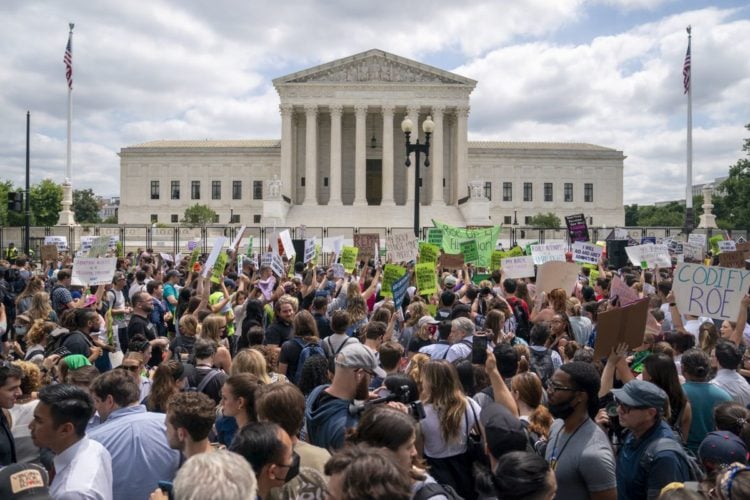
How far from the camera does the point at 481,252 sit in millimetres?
15742

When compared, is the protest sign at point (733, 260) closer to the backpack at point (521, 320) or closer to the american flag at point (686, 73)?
the backpack at point (521, 320)

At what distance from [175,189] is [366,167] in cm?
2403

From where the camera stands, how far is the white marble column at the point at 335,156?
63.3 meters

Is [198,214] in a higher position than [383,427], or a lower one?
higher

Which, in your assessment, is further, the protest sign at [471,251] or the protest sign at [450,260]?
the protest sign at [450,260]

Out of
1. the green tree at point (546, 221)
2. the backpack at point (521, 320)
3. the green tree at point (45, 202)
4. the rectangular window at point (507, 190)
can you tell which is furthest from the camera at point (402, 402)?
the green tree at point (45, 202)

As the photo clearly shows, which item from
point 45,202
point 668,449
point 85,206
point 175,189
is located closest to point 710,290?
point 668,449

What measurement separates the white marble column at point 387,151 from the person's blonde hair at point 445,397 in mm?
58122

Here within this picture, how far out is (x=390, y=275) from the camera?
11.6m

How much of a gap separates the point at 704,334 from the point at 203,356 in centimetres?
515

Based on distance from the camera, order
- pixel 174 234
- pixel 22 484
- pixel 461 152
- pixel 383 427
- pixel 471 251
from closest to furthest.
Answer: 1. pixel 22 484
2. pixel 383 427
3. pixel 471 251
4. pixel 174 234
5. pixel 461 152

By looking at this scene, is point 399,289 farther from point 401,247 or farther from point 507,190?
point 507,190

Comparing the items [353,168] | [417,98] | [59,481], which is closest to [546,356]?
[59,481]

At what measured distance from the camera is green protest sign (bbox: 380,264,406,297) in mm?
Result: 11312
